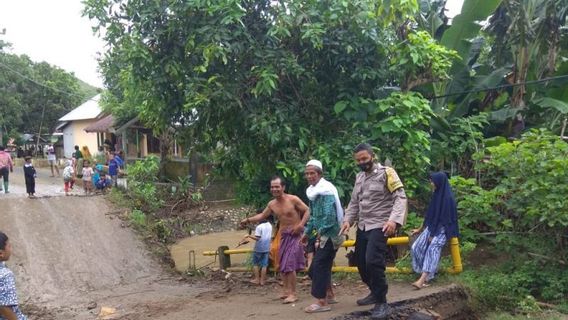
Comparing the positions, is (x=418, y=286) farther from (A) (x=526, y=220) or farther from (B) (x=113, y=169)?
(B) (x=113, y=169)

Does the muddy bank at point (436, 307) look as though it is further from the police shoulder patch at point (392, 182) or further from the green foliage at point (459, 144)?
the green foliage at point (459, 144)

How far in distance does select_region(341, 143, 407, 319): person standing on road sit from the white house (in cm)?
2779

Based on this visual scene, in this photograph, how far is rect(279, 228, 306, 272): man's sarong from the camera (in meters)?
6.00

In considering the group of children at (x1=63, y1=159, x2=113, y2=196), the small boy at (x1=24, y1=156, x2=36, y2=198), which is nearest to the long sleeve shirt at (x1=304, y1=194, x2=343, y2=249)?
the small boy at (x1=24, y1=156, x2=36, y2=198)

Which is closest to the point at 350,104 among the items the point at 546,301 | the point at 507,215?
the point at 507,215

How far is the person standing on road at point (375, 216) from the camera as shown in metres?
4.87

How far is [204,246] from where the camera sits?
44.8ft

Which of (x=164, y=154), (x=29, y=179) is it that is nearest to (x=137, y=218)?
(x=29, y=179)

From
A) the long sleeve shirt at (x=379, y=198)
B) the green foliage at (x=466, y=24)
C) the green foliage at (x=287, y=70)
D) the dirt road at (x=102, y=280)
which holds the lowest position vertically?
the dirt road at (x=102, y=280)

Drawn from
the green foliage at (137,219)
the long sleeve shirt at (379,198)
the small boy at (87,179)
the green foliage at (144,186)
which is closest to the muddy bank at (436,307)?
the long sleeve shirt at (379,198)

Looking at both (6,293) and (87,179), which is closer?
(6,293)

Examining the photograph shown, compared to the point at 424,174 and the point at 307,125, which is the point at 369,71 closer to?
the point at 307,125

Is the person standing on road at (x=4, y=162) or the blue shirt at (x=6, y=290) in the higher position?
the person standing on road at (x=4, y=162)

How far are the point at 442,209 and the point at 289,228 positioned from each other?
1775mm
